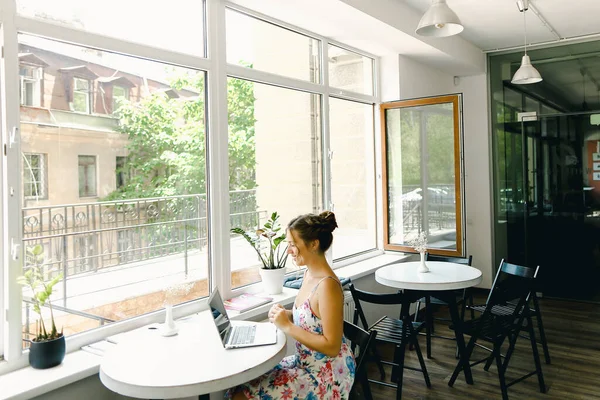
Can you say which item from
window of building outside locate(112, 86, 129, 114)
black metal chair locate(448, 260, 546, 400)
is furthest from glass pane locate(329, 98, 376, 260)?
window of building outside locate(112, 86, 129, 114)

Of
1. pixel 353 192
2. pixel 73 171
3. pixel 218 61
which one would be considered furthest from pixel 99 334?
pixel 353 192

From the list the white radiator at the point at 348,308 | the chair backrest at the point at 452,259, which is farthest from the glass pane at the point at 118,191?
the chair backrest at the point at 452,259

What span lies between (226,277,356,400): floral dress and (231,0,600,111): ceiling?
2.56 metres

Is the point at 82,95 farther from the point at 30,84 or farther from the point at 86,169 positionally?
the point at 86,169

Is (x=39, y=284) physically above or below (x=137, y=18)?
below

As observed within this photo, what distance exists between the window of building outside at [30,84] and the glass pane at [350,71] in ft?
9.69

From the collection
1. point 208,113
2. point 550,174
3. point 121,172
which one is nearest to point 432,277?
point 208,113

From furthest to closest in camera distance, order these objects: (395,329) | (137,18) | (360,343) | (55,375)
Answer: (395,329) < (137,18) < (360,343) < (55,375)

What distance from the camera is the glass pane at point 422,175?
193 inches

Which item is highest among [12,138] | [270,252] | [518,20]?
[518,20]

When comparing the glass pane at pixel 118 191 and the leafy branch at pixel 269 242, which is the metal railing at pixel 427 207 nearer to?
the leafy branch at pixel 269 242

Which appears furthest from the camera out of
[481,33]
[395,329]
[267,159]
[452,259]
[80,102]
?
[481,33]

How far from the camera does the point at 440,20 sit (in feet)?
9.60

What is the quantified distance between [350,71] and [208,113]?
7.63 ft
